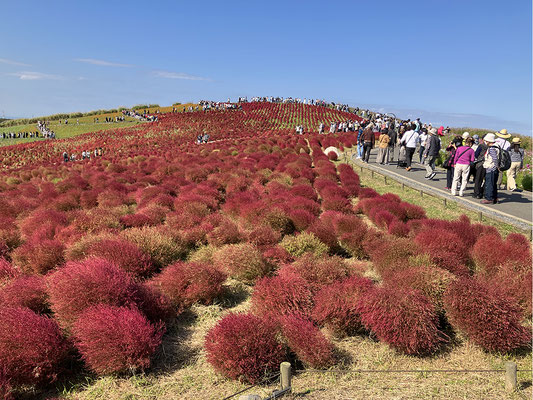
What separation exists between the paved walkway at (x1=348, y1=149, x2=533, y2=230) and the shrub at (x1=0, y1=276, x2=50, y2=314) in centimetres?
979

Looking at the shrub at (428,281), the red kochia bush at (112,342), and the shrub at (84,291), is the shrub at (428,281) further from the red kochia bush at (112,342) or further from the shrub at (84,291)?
the shrub at (84,291)

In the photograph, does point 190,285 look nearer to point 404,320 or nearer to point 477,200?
point 404,320

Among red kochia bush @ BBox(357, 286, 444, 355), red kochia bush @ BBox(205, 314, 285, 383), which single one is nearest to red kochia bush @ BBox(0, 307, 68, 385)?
red kochia bush @ BBox(205, 314, 285, 383)

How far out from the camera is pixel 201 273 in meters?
5.73

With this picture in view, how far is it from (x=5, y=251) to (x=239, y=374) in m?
6.59

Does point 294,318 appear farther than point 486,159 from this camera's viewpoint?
No

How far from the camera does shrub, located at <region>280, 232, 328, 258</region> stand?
284 inches

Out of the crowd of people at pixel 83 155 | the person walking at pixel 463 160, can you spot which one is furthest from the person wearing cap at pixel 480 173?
the crowd of people at pixel 83 155

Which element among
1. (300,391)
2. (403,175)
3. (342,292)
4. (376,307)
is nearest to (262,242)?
(342,292)

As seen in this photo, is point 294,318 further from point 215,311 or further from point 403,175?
point 403,175

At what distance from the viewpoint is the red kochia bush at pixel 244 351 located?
13.0 feet

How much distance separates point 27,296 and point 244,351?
316cm

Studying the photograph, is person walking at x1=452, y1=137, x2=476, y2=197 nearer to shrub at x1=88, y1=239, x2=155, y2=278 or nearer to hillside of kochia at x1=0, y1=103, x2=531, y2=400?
hillside of kochia at x1=0, y1=103, x2=531, y2=400

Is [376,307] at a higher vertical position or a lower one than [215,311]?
higher
